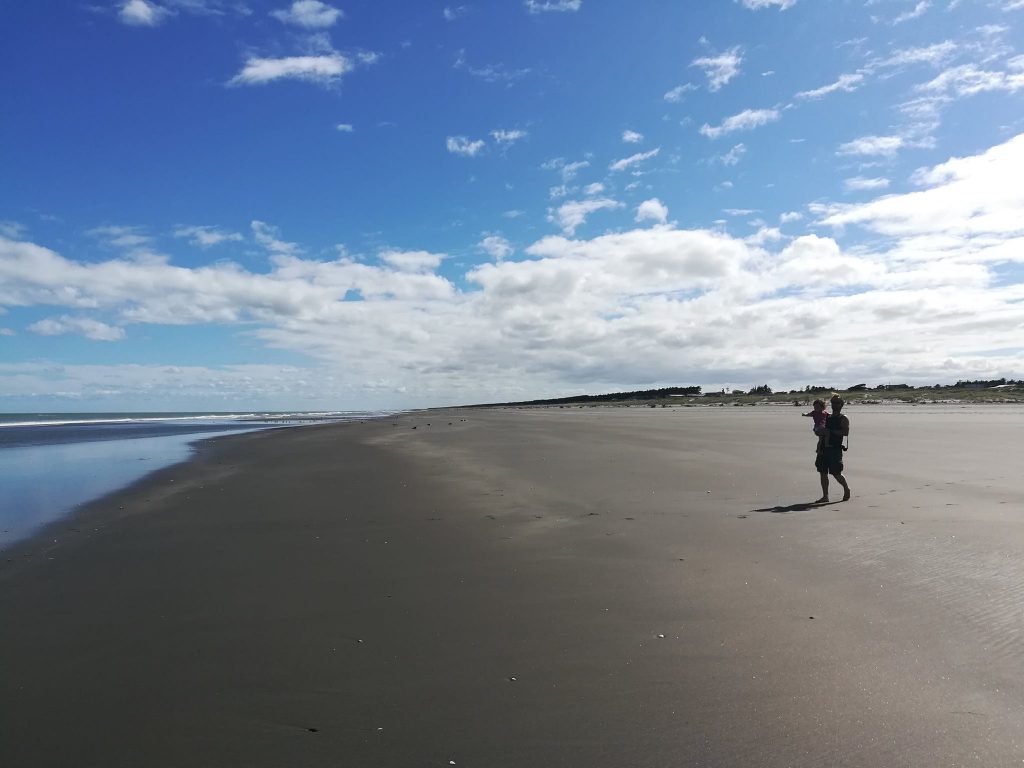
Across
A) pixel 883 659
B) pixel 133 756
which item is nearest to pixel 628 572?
pixel 883 659

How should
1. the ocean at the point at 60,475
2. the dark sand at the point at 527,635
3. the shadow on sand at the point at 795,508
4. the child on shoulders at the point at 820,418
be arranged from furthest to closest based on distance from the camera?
1. the child on shoulders at the point at 820,418
2. the ocean at the point at 60,475
3. the shadow on sand at the point at 795,508
4. the dark sand at the point at 527,635

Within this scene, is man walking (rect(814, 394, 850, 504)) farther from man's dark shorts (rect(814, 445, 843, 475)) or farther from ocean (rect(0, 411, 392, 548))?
ocean (rect(0, 411, 392, 548))

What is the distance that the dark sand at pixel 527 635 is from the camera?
11.3 ft

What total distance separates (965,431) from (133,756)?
2847 centimetres

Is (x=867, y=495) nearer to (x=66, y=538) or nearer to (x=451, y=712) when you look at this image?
(x=451, y=712)

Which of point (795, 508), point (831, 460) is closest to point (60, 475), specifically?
point (795, 508)

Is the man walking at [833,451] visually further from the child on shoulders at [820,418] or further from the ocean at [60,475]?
the ocean at [60,475]

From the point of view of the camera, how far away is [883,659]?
13.9 feet

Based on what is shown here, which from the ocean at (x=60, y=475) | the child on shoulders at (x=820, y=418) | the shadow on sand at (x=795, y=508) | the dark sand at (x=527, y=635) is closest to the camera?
the dark sand at (x=527, y=635)

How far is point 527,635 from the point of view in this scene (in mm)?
4906

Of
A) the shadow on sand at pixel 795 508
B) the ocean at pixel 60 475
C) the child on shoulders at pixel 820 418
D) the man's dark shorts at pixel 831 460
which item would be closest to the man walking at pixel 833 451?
the man's dark shorts at pixel 831 460

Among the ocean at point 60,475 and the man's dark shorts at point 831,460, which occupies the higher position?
the man's dark shorts at point 831,460

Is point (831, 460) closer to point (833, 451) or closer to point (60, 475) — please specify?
point (833, 451)

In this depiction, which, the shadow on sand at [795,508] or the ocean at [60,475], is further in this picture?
the ocean at [60,475]
